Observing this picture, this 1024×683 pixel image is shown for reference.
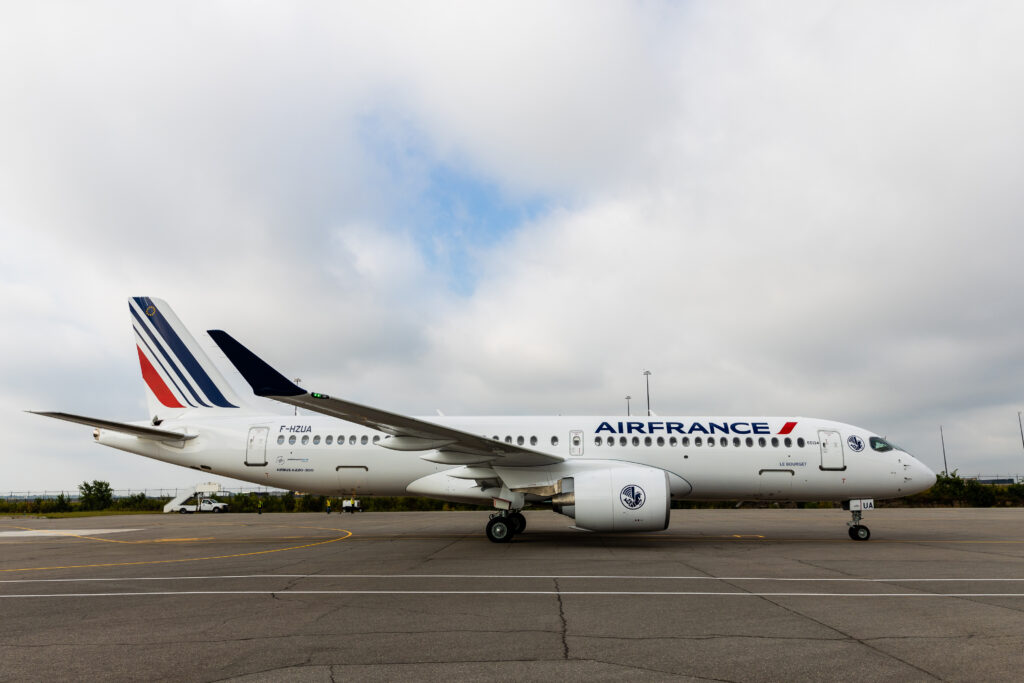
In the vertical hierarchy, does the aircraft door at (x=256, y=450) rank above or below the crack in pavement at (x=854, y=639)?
above

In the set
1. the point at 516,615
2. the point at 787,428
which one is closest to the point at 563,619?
the point at 516,615

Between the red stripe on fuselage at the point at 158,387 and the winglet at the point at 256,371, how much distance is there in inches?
326

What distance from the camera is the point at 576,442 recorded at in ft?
52.6

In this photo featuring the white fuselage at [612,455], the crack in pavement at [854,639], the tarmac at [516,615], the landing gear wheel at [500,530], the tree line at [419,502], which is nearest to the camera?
the crack in pavement at [854,639]

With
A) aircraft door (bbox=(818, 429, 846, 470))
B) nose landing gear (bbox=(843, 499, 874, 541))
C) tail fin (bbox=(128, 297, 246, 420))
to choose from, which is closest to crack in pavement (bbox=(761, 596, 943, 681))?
aircraft door (bbox=(818, 429, 846, 470))

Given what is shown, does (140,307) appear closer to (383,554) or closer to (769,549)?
(383,554)

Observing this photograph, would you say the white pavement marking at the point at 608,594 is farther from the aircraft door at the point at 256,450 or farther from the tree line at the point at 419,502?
the tree line at the point at 419,502

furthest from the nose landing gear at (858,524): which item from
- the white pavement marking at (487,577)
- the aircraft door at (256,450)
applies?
the aircraft door at (256,450)

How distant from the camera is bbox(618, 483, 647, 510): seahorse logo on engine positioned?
1319 cm

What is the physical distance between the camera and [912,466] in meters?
16.4

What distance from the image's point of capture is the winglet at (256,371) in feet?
35.5

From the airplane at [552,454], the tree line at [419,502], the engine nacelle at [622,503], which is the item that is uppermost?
the airplane at [552,454]

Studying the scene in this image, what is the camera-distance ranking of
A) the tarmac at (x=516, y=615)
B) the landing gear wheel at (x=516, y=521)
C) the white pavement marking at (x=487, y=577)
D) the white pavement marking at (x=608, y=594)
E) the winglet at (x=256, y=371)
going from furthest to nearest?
1. the landing gear wheel at (x=516, y=521)
2. the winglet at (x=256, y=371)
3. the white pavement marking at (x=487, y=577)
4. the white pavement marking at (x=608, y=594)
5. the tarmac at (x=516, y=615)

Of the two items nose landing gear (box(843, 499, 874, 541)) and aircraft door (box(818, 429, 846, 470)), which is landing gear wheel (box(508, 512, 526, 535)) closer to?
aircraft door (box(818, 429, 846, 470))
